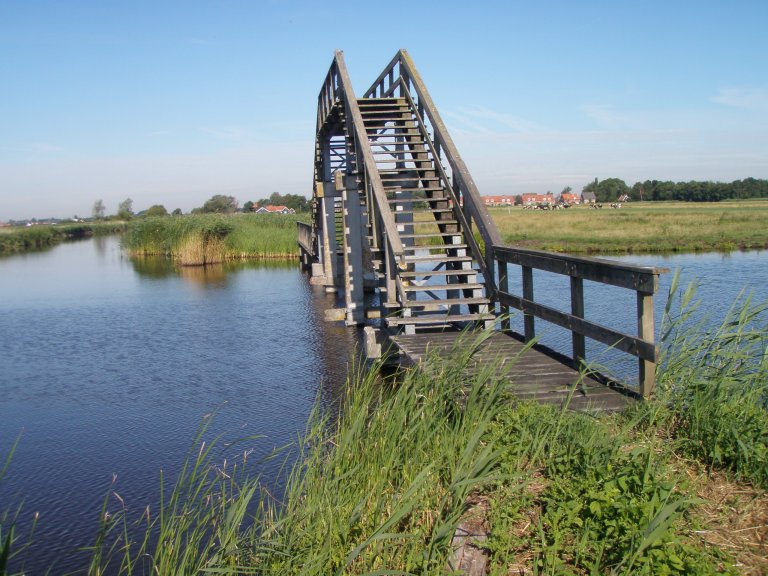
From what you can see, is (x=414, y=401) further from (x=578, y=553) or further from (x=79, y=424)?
(x=79, y=424)

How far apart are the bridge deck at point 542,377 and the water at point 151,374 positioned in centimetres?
33

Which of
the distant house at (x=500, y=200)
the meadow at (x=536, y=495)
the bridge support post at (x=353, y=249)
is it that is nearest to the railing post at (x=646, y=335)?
the meadow at (x=536, y=495)

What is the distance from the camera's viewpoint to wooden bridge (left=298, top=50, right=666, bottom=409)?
6.08 metres

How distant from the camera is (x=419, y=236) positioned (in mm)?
11070

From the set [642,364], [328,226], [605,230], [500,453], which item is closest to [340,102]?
[328,226]

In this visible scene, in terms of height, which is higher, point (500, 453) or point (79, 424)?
point (500, 453)

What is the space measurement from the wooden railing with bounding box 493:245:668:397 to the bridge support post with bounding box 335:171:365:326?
5098 mm

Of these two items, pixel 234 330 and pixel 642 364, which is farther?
pixel 234 330

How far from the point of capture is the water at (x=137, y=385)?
22.9 feet

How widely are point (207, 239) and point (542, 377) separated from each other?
28.5 metres

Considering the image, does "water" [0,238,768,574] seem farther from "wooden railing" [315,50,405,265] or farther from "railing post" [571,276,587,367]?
"wooden railing" [315,50,405,265]

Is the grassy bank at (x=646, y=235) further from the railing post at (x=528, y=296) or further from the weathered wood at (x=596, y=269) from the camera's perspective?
the weathered wood at (x=596, y=269)

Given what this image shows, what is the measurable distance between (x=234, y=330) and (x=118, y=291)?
9475mm

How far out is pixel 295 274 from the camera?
2767cm
